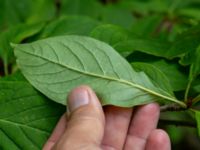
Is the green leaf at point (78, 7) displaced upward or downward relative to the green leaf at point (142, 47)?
downward

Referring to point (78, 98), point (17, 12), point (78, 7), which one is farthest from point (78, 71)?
point (78, 7)

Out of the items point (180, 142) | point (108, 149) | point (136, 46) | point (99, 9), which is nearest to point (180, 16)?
point (99, 9)

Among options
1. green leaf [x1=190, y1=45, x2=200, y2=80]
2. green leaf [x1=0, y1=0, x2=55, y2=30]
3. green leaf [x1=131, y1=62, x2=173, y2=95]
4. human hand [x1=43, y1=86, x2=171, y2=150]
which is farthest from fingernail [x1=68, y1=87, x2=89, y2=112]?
green leaf [x1=0, y1=0, x2=55, y2=30]

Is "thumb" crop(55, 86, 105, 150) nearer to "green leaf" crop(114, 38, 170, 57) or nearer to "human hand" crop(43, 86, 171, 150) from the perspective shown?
"human hand" crop(43, 86, 171, 150)

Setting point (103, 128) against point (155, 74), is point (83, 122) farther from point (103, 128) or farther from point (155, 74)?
point (155, 74)

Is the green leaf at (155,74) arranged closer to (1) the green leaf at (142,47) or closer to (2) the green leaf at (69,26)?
(1) the green leaf at (142,47)

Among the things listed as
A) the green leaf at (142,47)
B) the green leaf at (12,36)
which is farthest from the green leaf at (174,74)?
the green leaf at (12,36)

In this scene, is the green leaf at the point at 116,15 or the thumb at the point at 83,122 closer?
the thumb at the point at 83,122
